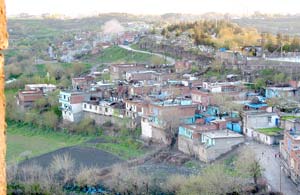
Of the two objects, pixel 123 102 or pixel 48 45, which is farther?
pixel 48 45

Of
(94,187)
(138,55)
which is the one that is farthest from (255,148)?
(138,55)

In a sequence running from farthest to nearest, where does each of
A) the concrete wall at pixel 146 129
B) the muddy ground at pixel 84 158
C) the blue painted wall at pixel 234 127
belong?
the concrete wall at pixel 146 129 → the blue painted wall at pixel 234 127 → the muddy ground at pixel 84 158

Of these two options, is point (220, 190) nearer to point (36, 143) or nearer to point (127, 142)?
point (127, 142)

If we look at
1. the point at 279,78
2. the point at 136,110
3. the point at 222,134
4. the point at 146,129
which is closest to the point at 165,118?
the point at 146,129

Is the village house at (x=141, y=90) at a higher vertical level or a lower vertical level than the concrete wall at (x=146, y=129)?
higher

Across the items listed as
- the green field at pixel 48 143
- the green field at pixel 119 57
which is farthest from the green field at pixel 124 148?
the green field at pixel 119 57

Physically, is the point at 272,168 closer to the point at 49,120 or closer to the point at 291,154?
the point at 291,154

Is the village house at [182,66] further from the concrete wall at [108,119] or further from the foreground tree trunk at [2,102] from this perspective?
the foreground tree trunk at [2,102]
